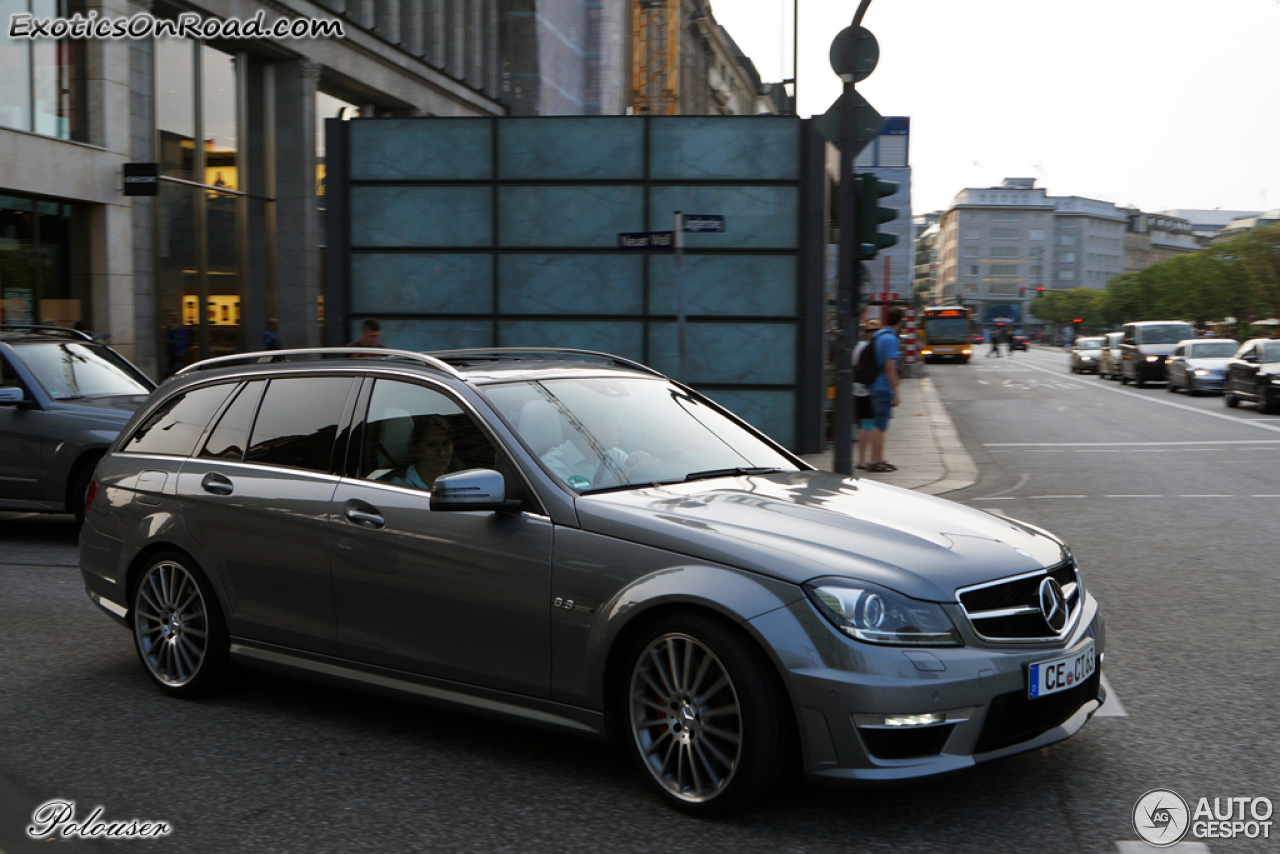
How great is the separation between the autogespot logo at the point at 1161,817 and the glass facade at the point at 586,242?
1229cm

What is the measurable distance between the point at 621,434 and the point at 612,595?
0.88 meters

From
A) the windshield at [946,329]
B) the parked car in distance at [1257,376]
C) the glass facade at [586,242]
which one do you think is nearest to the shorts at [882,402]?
the glass facade at [586,242]

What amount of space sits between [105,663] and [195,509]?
124cm

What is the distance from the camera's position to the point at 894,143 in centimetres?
4131

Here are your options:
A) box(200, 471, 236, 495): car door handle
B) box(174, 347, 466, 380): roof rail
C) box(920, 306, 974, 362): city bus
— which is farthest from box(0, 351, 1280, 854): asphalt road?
box(920, 306, 974, 362): city bus

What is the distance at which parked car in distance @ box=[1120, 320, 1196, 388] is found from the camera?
36906 mm

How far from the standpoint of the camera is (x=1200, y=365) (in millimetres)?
31672

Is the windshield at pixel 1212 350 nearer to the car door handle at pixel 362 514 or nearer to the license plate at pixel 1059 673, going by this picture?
the license plate at pixel 1059 673

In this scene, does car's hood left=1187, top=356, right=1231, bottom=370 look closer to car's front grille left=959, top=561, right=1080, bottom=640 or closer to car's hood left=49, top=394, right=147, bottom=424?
car's hood left=49, top=394, right=147, bottom=424

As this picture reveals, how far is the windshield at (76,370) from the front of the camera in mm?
10102

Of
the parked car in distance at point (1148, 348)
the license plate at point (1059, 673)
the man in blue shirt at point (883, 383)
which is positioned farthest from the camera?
the parked car in distance at point (1148, 348)

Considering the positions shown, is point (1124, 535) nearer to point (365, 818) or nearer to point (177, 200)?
point (365, 818)

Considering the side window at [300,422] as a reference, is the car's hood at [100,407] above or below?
below

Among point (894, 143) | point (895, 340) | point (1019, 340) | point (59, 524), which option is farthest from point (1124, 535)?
point (1019, 340)
